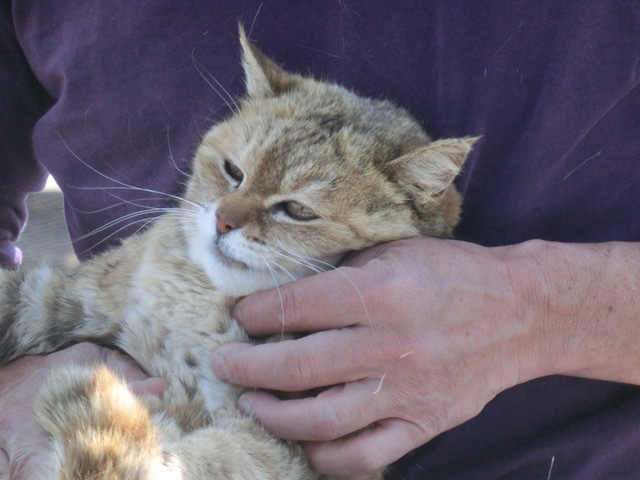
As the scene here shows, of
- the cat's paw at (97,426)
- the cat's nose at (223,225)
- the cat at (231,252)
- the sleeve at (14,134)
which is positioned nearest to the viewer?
the cat's paw at (97,426)

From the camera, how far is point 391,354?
4.33ft

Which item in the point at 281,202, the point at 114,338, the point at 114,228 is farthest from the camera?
the point at 114,228

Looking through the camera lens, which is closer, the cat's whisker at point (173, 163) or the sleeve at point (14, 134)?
the cat's whisker at point (173, 163)

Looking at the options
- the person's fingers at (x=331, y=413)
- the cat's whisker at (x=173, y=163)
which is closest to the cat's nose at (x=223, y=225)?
the cat's whisker at (x=173, y=163)

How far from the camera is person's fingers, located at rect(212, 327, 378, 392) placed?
1.34 metres

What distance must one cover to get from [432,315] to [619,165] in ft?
2.09

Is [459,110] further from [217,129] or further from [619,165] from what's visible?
[217,129]

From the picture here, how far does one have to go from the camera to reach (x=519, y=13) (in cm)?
147

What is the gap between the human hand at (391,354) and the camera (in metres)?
1.33

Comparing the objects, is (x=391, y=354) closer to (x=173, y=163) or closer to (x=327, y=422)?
(x=327, y=422)

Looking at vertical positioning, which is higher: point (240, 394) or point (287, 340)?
point (287, 340)

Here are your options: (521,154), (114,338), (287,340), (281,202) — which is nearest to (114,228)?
(114,338)

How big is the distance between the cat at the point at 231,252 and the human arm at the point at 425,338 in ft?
0.37

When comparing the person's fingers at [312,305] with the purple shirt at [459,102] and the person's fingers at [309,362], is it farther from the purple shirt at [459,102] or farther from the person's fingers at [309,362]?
the purple shirt at [459,102]
